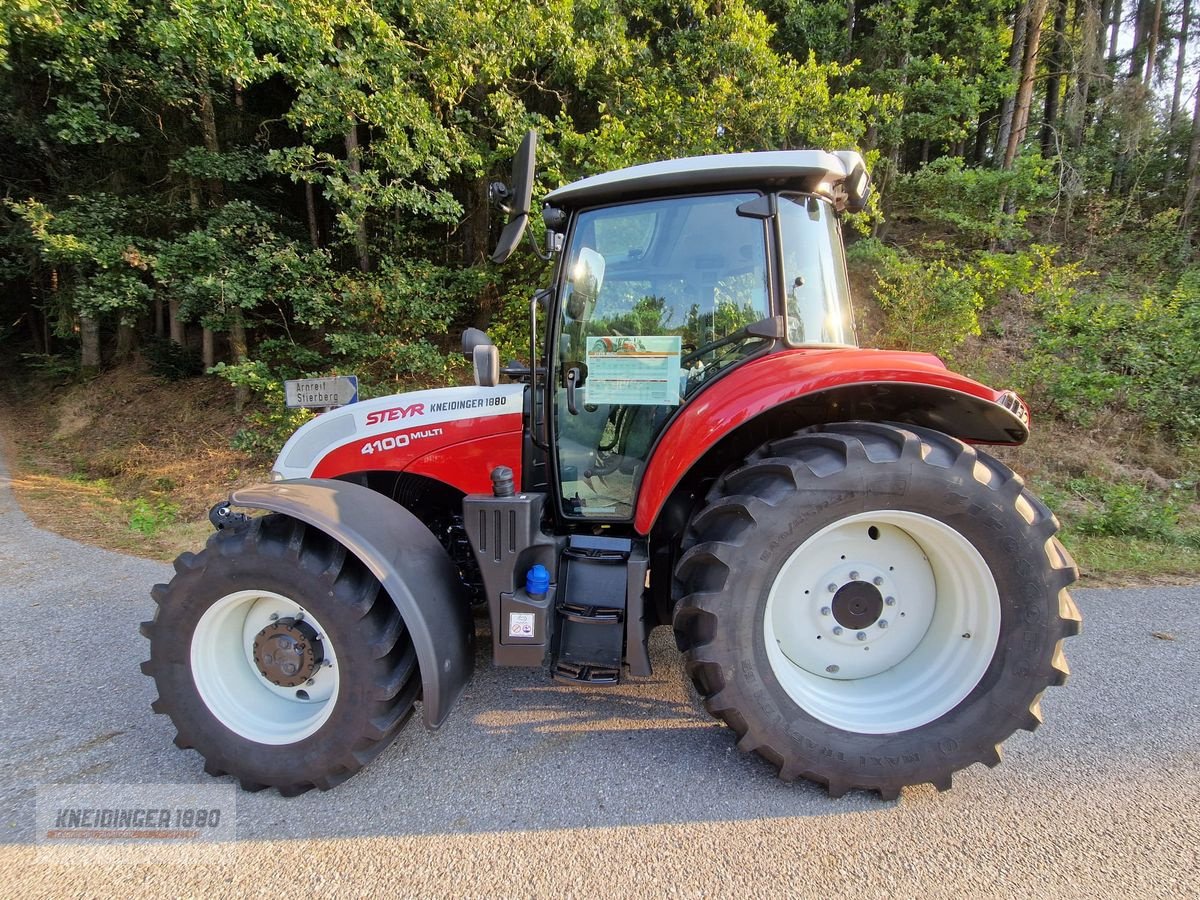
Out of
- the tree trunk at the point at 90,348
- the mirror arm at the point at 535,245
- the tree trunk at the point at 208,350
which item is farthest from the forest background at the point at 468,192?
the mirror arm at the point at 535,245

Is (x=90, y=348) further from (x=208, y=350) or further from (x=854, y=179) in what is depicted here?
(x=854, y=179)

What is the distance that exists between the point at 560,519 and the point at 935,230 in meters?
10.8

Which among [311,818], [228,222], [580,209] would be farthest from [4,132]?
[311,818]

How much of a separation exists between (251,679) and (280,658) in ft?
0.74

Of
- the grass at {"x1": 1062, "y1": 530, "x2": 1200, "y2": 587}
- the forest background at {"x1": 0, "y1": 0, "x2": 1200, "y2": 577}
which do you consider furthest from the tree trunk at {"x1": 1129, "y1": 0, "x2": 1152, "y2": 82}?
the grass at {"x1": 1062, "y1": 530, "x2": 1200, "y2": 587}

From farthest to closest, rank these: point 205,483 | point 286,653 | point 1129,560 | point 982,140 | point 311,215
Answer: point 982,140 < point 311,215 < point 205,483 < point 1129,560 < point 286,653

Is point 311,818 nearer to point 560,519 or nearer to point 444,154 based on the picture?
point 560,519

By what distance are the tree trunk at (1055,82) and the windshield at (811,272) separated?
41.1 ft

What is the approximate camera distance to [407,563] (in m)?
2.08

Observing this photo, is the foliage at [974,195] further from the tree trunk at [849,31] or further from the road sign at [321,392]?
the road sign at [321,392]

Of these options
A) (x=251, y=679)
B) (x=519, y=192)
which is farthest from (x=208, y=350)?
(x=519, y=192)

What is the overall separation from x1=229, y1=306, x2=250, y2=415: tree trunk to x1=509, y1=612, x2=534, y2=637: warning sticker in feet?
24.7

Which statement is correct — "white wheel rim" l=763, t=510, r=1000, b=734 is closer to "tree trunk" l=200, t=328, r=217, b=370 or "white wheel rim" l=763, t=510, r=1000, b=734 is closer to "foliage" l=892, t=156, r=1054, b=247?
"foliage" l=892, t=156, r=1054, b=247

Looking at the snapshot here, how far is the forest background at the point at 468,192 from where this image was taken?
6.20 meters
